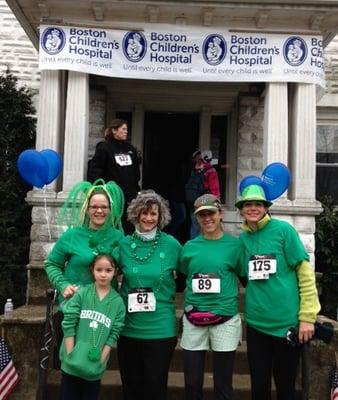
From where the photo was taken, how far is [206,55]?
7027 mm

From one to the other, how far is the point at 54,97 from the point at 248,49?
8.23 ft

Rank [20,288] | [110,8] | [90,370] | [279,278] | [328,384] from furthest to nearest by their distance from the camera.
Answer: [20,288]
[110,8]
[328,384]
[279,278]
[90,370]

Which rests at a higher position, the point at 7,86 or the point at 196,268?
the point at 7,86

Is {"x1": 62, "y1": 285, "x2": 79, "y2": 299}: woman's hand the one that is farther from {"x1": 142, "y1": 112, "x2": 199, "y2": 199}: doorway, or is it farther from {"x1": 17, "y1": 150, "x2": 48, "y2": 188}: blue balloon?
{"x1": 142, "y1": 112, "x2": 199, "y2": 199}: doorway

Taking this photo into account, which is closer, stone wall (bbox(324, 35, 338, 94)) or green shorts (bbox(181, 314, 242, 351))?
green shorts (bbox(181, 314, 242, 351))

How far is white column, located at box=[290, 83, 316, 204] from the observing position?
7.09 meters

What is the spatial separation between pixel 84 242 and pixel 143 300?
1.84 ft

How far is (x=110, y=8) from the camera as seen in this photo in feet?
22.7

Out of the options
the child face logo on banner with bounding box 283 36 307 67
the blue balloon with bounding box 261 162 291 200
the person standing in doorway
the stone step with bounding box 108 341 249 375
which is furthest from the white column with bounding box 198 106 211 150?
the stone step with bounding box 108 341 249 375

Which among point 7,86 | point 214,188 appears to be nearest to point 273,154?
point 214,188

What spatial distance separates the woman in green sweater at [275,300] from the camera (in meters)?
3.65

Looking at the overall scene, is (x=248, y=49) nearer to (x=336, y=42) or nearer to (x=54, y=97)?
(x=54, y=97)

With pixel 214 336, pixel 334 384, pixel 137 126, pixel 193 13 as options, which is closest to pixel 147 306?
pixel 214 336

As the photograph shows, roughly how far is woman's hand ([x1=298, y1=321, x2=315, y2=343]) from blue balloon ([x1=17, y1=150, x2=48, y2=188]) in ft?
11.5
